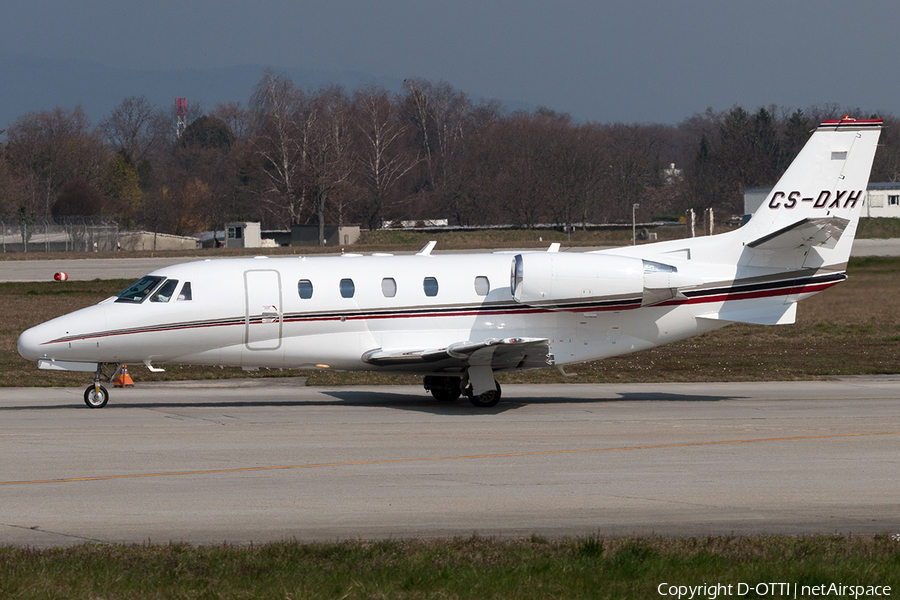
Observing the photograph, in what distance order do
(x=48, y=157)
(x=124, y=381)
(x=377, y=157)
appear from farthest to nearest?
(x=48, y=157) < (x=377, y=157) < (x=124, y=381)

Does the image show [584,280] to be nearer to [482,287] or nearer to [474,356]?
[482,287]

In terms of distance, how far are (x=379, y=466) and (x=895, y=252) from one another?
58334mm

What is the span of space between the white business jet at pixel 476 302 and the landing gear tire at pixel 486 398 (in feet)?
0.09

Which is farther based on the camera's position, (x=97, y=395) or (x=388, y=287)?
(x=388, y=287)

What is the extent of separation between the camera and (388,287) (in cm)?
1947

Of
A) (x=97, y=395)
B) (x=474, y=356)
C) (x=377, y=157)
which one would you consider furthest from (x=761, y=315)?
(x=377, y=157)

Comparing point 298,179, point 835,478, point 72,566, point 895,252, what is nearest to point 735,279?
point 835,478

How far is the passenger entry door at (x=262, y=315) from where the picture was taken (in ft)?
62.5

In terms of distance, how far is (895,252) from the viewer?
63.9 metres

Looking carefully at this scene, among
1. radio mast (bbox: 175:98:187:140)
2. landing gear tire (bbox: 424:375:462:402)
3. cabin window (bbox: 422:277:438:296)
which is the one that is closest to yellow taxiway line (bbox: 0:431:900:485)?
cabin window (bbox: 422:277:438:296)

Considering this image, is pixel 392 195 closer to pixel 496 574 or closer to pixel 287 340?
pixel 287 340

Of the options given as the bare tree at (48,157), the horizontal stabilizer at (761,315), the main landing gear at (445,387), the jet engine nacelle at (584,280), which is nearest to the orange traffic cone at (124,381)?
the main landing gear at (445,387)

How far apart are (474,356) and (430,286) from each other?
5.77 feet

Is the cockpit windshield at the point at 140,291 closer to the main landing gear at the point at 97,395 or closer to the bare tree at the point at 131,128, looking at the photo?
the main landing gear at the point at 97,395
